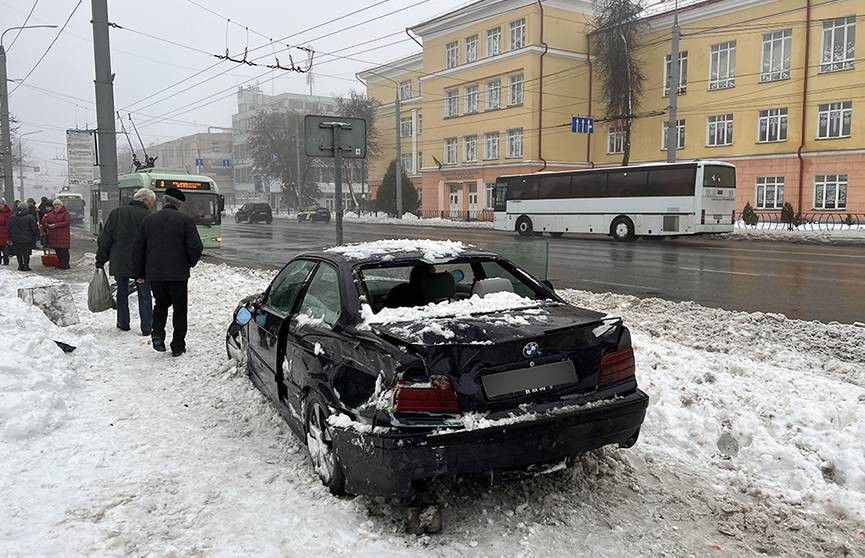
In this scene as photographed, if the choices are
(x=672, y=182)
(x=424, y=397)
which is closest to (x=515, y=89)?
(x=672, y=182)

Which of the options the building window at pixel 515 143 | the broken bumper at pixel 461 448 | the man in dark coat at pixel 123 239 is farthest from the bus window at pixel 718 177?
the broken bumper at pixel 461 448

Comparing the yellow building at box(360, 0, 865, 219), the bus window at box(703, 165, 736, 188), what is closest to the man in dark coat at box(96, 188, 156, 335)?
the bus window at box(703, 165, 736, 188)

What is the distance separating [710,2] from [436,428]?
39.9 metres

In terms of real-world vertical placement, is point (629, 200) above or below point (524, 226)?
above

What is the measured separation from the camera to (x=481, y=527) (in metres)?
3.47

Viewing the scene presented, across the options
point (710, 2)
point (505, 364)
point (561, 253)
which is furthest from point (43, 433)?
point (710, 2)

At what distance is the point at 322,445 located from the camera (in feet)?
12.8

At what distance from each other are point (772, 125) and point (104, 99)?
108 ft

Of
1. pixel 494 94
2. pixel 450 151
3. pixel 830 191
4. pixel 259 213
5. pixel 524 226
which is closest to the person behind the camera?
pixel 524 226

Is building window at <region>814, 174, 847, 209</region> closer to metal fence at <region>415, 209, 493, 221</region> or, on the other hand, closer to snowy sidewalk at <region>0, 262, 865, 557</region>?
metal fence at <region>415, 209, 493, 221</region>

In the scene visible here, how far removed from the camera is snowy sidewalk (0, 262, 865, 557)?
3.36m

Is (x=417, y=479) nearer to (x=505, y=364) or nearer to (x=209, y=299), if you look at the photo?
(x=505, y=364)

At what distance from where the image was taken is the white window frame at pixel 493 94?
4575cm

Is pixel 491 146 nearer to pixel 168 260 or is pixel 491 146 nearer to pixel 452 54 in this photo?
pixel 452 54
